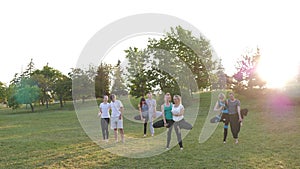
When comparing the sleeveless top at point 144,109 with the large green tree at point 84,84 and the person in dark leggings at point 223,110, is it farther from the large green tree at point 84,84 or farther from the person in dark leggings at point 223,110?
the large green tree at point 84,84

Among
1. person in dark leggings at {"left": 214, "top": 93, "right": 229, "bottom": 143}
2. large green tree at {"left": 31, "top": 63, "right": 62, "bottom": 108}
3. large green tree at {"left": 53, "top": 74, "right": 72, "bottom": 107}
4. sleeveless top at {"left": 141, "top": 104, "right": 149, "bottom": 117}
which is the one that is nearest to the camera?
person in dark leggings at {"left": 214, "top": 93, "right": 229, "bottom": 143}

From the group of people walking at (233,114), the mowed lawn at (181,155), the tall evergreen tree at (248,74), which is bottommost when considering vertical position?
the mowed lawn at (181,155)

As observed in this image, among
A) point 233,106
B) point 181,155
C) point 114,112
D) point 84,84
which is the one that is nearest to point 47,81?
point 84,84

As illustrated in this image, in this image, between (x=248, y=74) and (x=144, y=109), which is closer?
(x=144, y=109)

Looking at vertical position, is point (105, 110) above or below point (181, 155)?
above

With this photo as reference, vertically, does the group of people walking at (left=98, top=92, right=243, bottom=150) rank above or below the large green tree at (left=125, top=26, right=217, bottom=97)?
below

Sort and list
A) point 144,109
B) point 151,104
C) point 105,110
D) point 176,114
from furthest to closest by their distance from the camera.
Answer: point 144,109 < point 151,104 < point 105,110 < point 176,114

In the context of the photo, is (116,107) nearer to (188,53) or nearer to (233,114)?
(233,114)

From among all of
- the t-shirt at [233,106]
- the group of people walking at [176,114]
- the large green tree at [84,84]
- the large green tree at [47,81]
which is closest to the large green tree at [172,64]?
the large green tree at [84,84]

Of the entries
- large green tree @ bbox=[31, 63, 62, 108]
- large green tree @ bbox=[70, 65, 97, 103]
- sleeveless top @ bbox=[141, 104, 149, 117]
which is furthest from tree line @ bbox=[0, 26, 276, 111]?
large green tree @ bbox=[31, 63, 62, 108]

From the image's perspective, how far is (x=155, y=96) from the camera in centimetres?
3547

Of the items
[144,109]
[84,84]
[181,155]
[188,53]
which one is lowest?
[181,155]

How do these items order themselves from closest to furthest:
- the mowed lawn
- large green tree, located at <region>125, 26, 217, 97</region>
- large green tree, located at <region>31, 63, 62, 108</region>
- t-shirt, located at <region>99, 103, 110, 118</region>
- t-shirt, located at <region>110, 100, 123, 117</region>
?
the mowed lawn < t-shirt, located at <region>110, 100, 123, 117</region> < t-shirt, located at <region>99, 103, 110, 118</region> < large green tree, located at <region>125, 26, 217, 97</region> < large green tree, located at <region>31, 63, 62, 108</region>

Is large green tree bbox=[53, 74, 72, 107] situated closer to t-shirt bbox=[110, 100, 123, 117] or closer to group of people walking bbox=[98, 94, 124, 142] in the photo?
group of people walking bbox=[98, 94, 124, 142]
